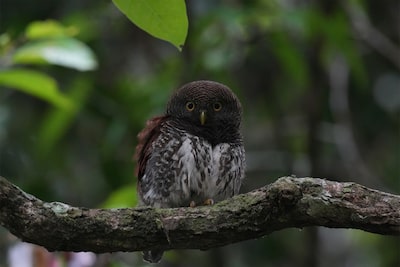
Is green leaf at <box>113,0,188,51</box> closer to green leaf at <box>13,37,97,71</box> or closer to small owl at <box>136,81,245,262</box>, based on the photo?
small owl at <box>136,81,245,262</box>

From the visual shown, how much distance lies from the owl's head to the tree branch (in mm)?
1284

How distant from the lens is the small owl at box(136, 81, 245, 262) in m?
3.66

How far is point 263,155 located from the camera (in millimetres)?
6344

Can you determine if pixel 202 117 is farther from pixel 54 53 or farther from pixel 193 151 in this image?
pixel 54 53

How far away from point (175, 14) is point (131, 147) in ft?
13.3

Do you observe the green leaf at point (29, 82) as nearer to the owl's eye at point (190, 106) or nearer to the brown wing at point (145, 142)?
the brown wing at point (145, 142)

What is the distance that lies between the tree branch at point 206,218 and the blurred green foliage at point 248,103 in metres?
1.66

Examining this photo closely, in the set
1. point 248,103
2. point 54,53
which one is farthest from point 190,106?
point 248,103

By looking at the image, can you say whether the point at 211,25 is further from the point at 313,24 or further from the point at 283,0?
the point at 283,0

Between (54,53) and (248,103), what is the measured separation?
10.2 ft

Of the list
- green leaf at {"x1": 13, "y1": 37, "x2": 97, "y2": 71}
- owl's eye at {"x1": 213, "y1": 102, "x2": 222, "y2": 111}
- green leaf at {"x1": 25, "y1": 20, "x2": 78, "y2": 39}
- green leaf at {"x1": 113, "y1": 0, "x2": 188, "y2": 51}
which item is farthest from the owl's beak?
green leaf at {"x1": 113, "y1": 0, "x2": 188, "y2": 51}

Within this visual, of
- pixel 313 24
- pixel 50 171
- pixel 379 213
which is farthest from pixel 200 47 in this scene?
pixel 379 213

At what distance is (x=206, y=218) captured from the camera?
2574 millimetres

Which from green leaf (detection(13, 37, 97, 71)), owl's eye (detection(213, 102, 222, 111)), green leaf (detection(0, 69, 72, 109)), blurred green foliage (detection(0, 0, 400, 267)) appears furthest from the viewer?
blurred green foliage (detection(0, 0, 400, 267))
